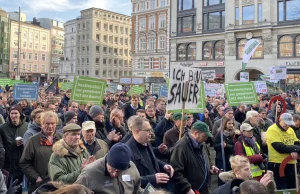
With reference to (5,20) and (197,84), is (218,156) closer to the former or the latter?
(197,84)

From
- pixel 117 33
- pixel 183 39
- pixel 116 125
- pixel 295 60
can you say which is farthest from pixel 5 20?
pixel 116 125

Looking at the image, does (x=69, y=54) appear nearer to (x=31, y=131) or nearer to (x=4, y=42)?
(x=4, y=42)

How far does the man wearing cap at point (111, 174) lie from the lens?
129 inches

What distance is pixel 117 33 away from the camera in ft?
273

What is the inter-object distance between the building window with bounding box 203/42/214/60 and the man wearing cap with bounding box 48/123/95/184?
40.9m

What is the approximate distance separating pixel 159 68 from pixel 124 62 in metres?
32.3

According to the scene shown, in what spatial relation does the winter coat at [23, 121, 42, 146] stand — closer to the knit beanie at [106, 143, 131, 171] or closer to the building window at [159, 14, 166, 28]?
the knit beanie at [106, 143, 131, 171]

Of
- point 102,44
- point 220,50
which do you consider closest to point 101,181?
point 220,50

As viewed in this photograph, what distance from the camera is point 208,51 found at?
44062mm

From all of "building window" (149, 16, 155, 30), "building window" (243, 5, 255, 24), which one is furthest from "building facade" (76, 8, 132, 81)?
"building window" (243, 5, 255, 24)

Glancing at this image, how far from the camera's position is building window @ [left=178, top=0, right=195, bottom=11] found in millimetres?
45906

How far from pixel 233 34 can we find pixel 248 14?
2771 mm

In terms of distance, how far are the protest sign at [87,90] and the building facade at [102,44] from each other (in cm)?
6852

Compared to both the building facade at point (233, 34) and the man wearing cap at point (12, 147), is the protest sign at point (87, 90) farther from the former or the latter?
the building facade at point (233, 34)
